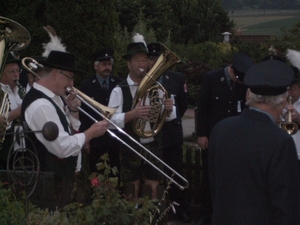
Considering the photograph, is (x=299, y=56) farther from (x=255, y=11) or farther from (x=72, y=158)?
(x=255, y=11)

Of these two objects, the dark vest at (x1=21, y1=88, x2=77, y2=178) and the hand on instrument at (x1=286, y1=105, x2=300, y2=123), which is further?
the hand on instrument at (x1=286, y1=105, x2=300, y2=123)

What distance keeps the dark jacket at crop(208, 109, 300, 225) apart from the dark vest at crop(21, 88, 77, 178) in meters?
1.66

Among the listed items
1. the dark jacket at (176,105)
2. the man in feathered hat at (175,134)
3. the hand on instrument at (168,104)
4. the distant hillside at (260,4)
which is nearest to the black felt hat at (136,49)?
the man in feathered hat at (175,134)

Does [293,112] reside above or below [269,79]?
below

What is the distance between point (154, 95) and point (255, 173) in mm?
2885

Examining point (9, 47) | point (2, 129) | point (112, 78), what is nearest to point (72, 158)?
point (2, 129)

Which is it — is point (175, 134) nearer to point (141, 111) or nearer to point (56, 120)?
point (141, 111)

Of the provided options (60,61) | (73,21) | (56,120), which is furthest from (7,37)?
(73,21)

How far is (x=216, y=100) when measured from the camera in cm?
573

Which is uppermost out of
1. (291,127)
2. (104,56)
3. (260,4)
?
(260,4)

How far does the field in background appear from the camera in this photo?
26714 millimetres

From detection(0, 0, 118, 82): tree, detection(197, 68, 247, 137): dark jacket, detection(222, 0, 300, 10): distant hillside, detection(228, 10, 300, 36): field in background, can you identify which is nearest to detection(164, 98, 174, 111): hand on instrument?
detection(197, 68, 247, 137): dark jacket

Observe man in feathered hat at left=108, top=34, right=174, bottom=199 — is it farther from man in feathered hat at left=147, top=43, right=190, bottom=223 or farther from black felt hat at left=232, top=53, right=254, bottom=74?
black felt hat at left=232, top=53, right=254, bottom=74

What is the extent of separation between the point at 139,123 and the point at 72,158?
3.83 feet
